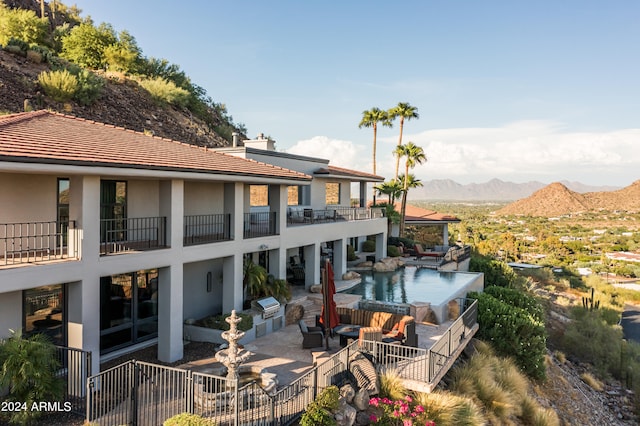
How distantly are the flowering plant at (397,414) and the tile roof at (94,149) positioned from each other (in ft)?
30.0

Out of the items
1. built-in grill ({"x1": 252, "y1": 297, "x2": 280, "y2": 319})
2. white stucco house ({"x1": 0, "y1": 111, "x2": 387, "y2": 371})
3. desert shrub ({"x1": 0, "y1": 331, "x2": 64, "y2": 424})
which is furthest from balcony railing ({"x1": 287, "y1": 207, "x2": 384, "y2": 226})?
desert shrub ({"x1": 0, "y1": 331, "x2": 64, "y2": 424})

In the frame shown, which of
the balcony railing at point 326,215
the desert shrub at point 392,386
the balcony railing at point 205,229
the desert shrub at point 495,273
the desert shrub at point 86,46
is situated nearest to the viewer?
the desert shrub at point 392,386

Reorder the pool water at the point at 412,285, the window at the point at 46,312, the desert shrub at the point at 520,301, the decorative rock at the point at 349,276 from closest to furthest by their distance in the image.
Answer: the window at the point at 46,312 → the pool water at the point at 412,285 → the desert shrub at the point at 520,301 → the decorative rock at the point at 349,276

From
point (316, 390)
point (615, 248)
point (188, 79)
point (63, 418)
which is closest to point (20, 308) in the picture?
point (63, 418)

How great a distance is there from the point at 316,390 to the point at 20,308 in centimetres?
847

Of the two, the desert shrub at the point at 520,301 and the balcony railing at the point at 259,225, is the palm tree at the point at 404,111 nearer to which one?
the desert shrub at the point at 520,301

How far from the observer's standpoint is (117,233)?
1508 cm

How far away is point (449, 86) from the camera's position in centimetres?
4309

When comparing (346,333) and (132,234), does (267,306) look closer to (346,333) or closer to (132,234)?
(346,333)

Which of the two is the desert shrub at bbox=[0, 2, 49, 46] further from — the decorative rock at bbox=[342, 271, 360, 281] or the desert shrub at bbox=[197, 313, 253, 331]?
the desert shrub at bbox=[197, 313, 253, 331]

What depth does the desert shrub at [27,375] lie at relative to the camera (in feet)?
31.0

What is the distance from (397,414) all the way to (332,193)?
21.7 meters

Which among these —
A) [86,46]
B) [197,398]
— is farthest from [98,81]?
[197,398]

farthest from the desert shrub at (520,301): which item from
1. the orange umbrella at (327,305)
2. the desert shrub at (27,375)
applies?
the desert shrub at (27,375)
